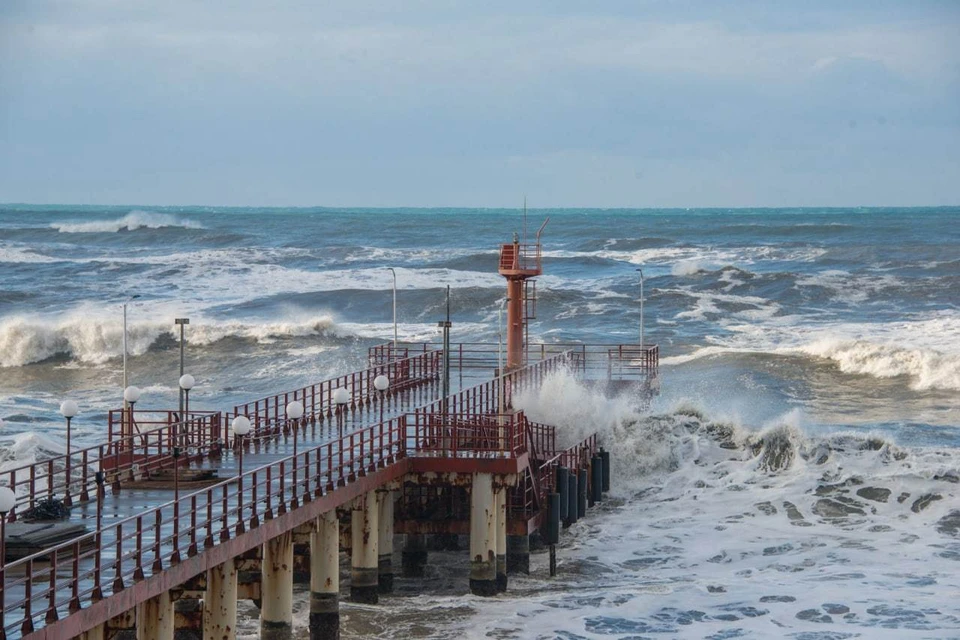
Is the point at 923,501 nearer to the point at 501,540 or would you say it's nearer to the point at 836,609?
Answer: the point at 836,609

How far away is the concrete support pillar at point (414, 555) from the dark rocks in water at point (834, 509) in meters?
9.18

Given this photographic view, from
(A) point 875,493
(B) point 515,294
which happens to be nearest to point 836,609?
(A) point 875,493

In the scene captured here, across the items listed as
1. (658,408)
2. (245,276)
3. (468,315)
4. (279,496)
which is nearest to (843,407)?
(658,408)

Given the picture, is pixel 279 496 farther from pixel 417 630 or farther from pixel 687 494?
pixel 687 494

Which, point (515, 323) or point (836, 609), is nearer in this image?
point (836, 609)

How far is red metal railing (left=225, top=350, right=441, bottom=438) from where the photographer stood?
3250 centimetres

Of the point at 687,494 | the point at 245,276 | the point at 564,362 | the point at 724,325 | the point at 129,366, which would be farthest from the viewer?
the point at 245,276

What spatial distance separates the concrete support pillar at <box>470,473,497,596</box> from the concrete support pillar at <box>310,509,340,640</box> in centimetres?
331

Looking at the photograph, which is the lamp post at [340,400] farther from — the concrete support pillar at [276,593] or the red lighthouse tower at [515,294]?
the red lighthouse tower at [515,294]

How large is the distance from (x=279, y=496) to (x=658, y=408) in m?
22.2

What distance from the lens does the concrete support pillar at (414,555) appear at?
101 ft

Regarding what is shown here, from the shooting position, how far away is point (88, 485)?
25.1 meters

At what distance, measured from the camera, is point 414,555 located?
30.9 m

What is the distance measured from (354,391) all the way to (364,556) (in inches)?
394
